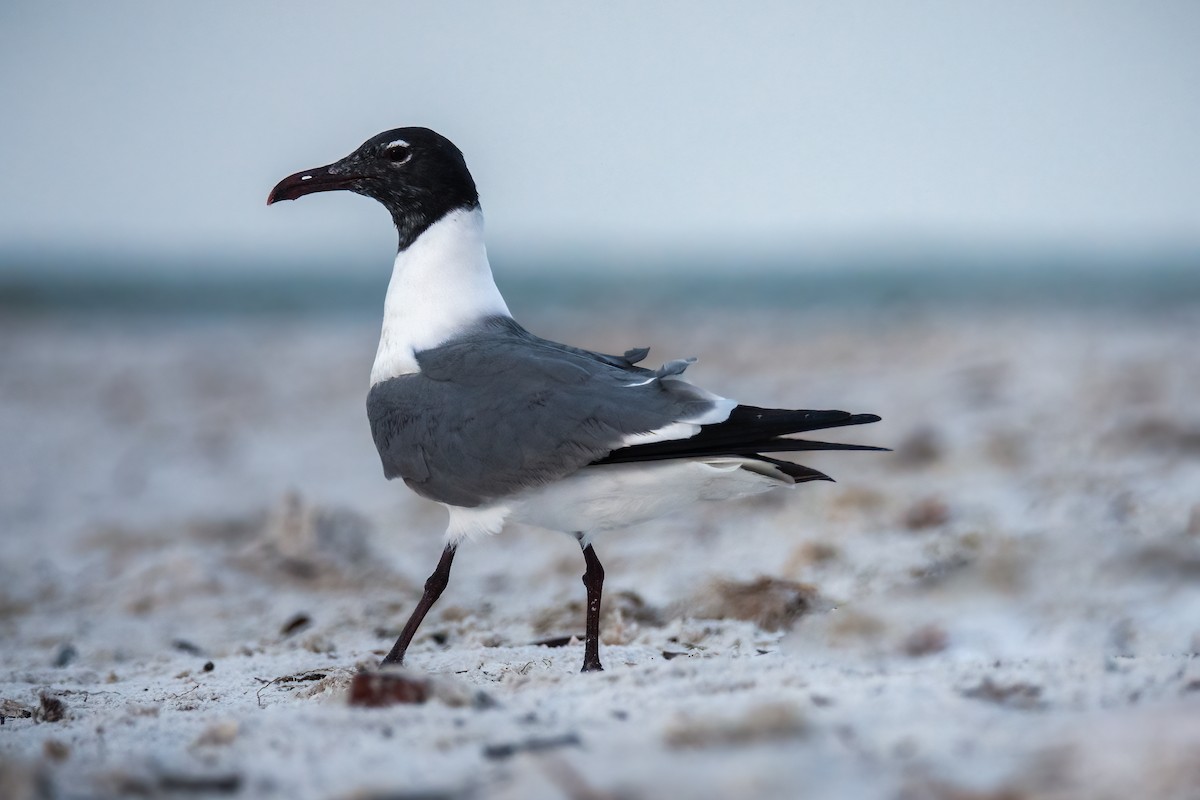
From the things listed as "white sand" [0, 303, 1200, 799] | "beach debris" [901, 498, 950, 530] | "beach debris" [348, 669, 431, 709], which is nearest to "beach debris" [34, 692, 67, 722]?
"white sand" [0, 303, 1200, 799]

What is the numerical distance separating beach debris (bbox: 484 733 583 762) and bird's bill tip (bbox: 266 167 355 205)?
2.41 meters

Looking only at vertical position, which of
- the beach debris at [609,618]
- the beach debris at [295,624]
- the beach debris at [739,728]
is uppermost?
the beach debris at [739,728]

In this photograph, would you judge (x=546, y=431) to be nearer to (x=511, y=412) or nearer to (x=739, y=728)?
(x=511, y=412)

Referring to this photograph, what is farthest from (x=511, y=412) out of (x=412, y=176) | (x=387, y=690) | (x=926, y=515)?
(x=926, y=515)

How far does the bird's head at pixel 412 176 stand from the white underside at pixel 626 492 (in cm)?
113

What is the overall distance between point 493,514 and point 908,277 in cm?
3591

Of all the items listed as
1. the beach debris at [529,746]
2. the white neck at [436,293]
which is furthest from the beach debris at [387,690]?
the white neck at [436,293]

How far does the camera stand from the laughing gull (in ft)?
9.99

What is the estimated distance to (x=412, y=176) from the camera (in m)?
3.95

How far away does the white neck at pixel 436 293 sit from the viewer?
3.68m

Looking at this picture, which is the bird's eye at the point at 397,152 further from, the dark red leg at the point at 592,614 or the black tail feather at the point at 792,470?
the black tail feather at the point at 792,470

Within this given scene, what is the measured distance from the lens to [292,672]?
355 centimetres

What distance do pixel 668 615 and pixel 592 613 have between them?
90cm

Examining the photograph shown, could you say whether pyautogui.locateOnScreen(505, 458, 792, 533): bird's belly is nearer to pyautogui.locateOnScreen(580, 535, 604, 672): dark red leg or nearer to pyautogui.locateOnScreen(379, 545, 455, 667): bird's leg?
pyautogui.locateOnScreen(580, 535, 604, 672): dark red leg
